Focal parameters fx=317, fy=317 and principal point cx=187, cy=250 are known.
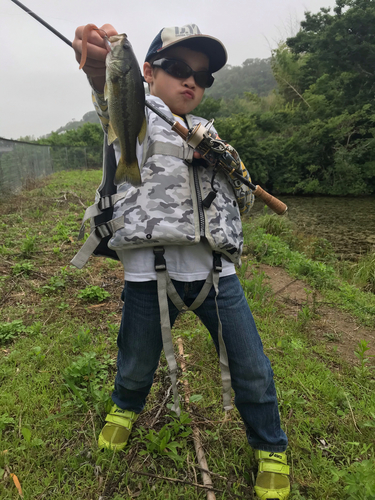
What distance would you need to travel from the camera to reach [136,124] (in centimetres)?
141

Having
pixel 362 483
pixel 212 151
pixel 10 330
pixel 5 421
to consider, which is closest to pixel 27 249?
pixel 10 330

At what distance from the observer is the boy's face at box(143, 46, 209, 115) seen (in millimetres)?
1689

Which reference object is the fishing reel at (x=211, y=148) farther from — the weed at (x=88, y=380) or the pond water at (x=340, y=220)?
the pond water at (x=340, y=220)

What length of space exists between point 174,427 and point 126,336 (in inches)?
30.5

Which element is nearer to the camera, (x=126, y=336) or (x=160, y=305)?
(x=160, y=305)

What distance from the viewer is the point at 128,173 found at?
56.9 inches

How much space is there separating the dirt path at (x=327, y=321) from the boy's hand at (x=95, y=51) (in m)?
3.14

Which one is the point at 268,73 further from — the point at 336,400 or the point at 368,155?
the point at 336,400

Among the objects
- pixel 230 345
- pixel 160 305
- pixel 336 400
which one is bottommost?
pixel 336 400

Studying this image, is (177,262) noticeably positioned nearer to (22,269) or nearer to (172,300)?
(172,300)

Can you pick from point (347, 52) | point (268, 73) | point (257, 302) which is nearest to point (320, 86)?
point (347, 52)

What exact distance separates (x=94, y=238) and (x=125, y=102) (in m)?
0.67

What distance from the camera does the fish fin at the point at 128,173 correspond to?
144cm

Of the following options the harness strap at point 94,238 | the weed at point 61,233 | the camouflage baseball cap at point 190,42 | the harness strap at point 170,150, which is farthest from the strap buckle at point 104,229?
the weed at point 61,233
